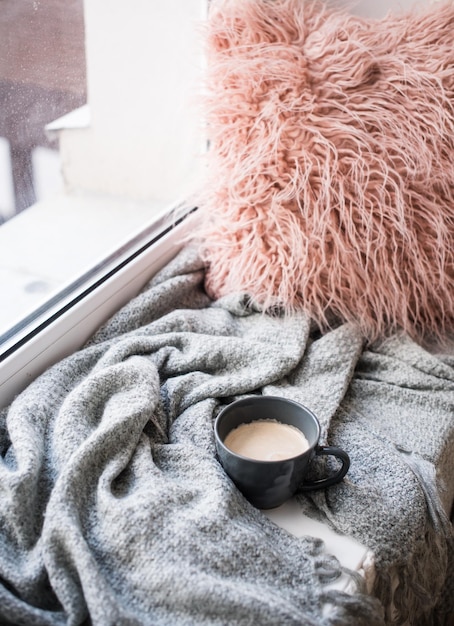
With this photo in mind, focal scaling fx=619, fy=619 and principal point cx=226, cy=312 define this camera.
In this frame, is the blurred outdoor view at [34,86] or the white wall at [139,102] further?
the white wall at [139,102]

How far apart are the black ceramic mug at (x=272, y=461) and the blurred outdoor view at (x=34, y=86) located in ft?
1.42

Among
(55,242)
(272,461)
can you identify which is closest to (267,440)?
(272,461)

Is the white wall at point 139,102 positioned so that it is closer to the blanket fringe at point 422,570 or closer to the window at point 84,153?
the window at point 84,153

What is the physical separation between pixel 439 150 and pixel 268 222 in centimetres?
26

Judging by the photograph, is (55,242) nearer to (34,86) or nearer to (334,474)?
(34,86)

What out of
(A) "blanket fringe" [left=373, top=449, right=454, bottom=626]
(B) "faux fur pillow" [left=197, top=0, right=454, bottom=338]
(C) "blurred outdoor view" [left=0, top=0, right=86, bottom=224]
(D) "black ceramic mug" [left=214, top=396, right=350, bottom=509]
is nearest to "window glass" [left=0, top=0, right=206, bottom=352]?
(C) "blurred outdoor view" [left=0, top=0, right=86, bottom=224]

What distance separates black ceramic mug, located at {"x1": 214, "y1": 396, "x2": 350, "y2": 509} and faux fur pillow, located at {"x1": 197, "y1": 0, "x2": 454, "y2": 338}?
0.83ft

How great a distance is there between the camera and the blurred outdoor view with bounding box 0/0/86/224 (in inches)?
31.5

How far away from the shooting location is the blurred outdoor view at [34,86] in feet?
2.62

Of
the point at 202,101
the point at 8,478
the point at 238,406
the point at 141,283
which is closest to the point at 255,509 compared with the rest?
the point at 238,406

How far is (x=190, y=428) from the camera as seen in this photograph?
75 cm

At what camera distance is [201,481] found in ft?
2.21

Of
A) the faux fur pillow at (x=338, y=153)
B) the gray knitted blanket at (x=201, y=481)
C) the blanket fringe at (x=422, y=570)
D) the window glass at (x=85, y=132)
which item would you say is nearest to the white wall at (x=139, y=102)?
the window glass at (x=85, y=132)

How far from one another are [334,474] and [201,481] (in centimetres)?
15
